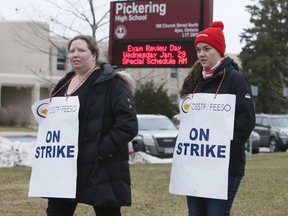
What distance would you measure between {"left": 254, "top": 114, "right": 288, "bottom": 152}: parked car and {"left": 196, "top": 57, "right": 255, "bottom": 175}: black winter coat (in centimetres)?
2389

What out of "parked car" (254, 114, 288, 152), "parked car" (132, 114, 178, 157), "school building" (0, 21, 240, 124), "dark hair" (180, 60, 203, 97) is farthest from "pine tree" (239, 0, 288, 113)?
"dark hair" (180, 60, 203, 97)

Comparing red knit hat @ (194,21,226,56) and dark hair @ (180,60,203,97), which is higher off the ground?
red knit hat @ (194,21,226,56)

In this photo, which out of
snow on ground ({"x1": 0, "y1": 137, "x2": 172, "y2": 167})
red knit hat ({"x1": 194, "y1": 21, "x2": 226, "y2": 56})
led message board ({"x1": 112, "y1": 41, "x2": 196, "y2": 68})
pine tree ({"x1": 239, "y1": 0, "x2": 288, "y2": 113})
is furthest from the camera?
pine tree ({"x1": 239, "y1": 0, "x2": 288, "y2": 113})

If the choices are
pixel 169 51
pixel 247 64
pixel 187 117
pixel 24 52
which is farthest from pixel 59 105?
pixel 24 52

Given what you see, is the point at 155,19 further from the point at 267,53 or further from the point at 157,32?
the point at 267,53

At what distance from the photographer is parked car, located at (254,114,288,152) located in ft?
A: 93.3

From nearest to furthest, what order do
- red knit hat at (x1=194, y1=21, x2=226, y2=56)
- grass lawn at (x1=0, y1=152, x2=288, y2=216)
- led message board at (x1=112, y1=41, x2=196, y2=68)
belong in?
red knit hat at (x1=194, y1=21, x2=226, y2=56)
grass lawn at (x1=0, y1=152, x2=288, y2=216)
led message board at (x1=112, y1=41, x2=196, y2=68)

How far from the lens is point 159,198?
9.95 meters

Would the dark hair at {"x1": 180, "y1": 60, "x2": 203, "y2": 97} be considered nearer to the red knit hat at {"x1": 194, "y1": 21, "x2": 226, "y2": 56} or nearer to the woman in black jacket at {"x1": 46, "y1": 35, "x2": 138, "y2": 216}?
the red knit hat at {"x1": 194, "y1": 21, "x2": 226, "y2": 56}

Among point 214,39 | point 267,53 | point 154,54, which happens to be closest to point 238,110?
A: point 214,39

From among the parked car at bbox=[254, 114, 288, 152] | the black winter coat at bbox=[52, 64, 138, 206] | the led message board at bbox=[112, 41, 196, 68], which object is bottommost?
the parked car at bbox=[254, 114, 288, 152]

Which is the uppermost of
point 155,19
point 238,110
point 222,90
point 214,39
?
point 155,19

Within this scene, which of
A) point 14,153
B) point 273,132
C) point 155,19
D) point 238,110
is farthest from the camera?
point 273,132

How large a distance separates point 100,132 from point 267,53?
51454 mm
